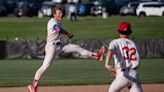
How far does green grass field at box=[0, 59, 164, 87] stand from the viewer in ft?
64.5

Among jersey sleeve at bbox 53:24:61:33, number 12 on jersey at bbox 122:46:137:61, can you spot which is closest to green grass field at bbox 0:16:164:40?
jersey sleeve at bbox 53:24:61:33

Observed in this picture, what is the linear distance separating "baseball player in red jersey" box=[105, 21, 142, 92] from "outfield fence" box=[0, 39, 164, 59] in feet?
60.3

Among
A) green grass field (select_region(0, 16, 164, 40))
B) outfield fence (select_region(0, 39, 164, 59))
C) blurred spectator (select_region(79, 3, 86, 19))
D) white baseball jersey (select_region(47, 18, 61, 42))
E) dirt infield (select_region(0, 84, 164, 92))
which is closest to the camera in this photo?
white baseball jersey (select_region(47, 18, 61, 42))

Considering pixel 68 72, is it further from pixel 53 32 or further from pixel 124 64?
pixel 124 64

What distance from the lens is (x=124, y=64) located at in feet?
36.1

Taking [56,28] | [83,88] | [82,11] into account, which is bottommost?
[82,11]

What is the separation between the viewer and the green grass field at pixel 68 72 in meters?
19.7

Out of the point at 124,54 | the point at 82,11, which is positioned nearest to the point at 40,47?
the point at 124,54

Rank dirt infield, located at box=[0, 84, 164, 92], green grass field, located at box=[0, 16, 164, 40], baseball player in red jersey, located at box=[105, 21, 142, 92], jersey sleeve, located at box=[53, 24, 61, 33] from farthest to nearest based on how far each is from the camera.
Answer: green grass field, located at box=[0, 16, 164, 40]
dirt infield, located at box=[0, 84, 164, 92]
jersey sleeve, located at box=[53, 24, 61, 33]
baseball player in red jersey, located at box=[105, 21, 142, 92]

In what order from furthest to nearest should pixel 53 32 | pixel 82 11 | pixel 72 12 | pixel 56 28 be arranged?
pixel 82 11, pixel 72 12, pixel 53 32, pixel 56 28

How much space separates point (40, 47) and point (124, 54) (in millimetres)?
18808

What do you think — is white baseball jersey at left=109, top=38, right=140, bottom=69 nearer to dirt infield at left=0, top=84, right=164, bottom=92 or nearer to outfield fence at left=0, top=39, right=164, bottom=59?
dirt infield at left=0, top=84, right=164, bottom=92

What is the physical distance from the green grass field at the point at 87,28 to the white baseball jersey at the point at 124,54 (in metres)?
29.1

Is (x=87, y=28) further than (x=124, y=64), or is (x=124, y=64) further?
(x=87, y=28)
